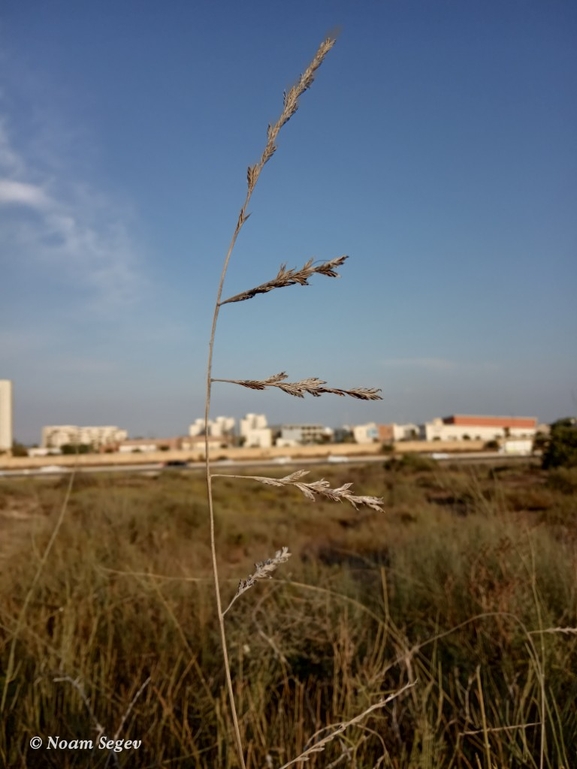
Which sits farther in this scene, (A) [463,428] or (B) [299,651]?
(A) [463,428]

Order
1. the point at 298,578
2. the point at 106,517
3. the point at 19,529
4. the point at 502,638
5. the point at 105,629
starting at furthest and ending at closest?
the point at 106,517 < the point at 19,529 < the point at 298,578 < the point at 105,629 < the point at 502,638

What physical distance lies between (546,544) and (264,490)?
22.0 metres

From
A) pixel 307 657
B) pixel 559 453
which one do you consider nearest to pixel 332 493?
pixel 307 657

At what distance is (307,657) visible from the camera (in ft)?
10.8

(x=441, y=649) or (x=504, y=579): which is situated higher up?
(x=504, y=579)

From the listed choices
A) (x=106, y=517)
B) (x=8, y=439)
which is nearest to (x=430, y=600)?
(x=106, y=517)

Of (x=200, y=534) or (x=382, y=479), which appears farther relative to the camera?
(x=382, y=479)

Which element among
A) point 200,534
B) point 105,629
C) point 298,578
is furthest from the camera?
point 200,534

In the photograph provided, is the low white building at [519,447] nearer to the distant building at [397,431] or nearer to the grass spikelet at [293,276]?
the grass spikelet at [293,276]

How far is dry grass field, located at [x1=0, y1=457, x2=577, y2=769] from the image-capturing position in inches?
74.4

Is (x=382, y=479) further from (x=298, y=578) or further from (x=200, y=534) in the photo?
(x=298, y=578)

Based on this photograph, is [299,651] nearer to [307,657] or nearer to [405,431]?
[307,657]

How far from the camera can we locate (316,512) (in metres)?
16.7

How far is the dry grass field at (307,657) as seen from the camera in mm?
1891
